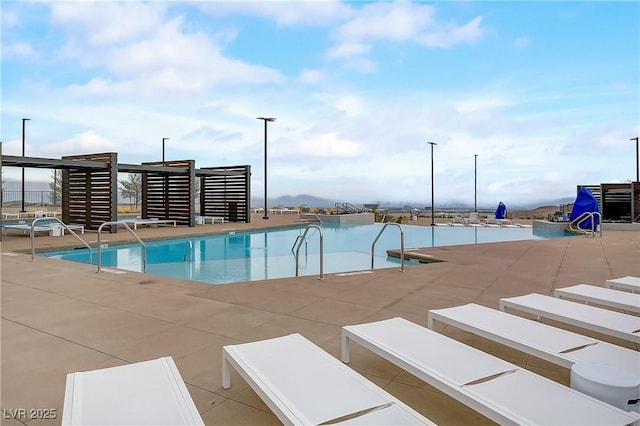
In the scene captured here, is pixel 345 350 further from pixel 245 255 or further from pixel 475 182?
pixel 475 182

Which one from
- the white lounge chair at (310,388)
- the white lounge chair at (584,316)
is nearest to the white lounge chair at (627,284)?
the white lounge chair at (584,316)

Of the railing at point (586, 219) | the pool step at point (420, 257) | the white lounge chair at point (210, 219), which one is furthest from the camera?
the white lounge chair at point (210, 219)

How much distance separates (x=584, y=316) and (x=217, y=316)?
2998mm

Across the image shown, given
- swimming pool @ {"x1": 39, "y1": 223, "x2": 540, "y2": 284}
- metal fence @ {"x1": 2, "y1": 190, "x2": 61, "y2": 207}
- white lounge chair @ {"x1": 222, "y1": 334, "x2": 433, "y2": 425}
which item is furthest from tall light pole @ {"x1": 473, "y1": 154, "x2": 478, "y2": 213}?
metal fence @ {"x1": 2, "y1": 190, "x2": 61, "y2": 207}

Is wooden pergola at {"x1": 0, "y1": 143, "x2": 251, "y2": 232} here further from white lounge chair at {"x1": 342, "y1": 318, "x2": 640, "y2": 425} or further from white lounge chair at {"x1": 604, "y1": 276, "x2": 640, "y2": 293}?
white lounge chair at {"x1": 604, "y1": 276, "x2": 640, "y2": 293}

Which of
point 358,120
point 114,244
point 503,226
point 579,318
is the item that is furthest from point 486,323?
point 358,120

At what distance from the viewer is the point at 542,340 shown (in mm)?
2465

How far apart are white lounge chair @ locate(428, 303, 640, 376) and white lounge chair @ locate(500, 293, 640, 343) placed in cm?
28

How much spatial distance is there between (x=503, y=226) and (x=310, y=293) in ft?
54.4

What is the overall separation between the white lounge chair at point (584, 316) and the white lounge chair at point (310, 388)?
75.8 inches

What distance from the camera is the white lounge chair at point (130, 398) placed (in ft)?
5.16

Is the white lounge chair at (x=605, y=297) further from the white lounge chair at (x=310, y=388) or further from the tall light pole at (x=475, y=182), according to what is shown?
the tall light pole at (x=475, y=182)

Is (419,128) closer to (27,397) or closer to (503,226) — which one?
(503,226)

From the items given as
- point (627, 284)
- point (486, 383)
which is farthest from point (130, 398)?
point (627, 284)
